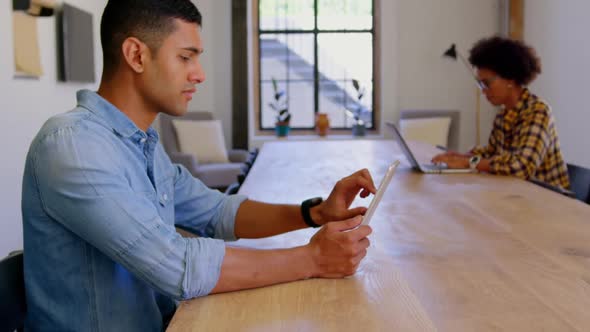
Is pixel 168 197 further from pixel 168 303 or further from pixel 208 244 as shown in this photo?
pixel 208 244

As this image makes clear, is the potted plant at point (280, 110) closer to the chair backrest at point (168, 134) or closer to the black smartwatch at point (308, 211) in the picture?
the chair backrest at point (168, 134)

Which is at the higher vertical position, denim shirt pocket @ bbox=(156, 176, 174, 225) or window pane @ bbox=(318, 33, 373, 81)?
window pane @ bbox=(318, 33, 373, 81)

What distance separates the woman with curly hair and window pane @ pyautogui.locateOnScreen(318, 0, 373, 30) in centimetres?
458

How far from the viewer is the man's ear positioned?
1394 millimetres

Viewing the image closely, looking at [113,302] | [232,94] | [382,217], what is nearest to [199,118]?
[232,94]

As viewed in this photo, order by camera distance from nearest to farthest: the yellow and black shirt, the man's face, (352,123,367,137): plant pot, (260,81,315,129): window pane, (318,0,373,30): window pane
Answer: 1. the man's face
2. the yellow and black shirt
3. (352,123,367,137): plant pot
4. (318,0,373,30): window pane
5. (260,81,315,129): window pane

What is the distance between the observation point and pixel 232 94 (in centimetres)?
784

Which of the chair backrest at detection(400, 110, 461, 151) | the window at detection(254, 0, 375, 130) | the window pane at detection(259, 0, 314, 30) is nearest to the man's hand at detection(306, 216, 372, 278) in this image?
the chair backrest at detection(400, 110, 461, 151)

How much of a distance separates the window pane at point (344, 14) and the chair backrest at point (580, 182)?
17.4 ft

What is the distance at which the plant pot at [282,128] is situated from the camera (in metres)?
7.84

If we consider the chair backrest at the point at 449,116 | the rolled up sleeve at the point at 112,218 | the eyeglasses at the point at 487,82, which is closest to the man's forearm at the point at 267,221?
the rolled up sleeve at the point at 112,218

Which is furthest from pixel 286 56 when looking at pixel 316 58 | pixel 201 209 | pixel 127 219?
pixel 127 219

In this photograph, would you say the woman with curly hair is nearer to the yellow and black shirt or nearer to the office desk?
the yellow and black shirt

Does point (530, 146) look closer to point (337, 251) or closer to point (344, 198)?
point (344, 198)
